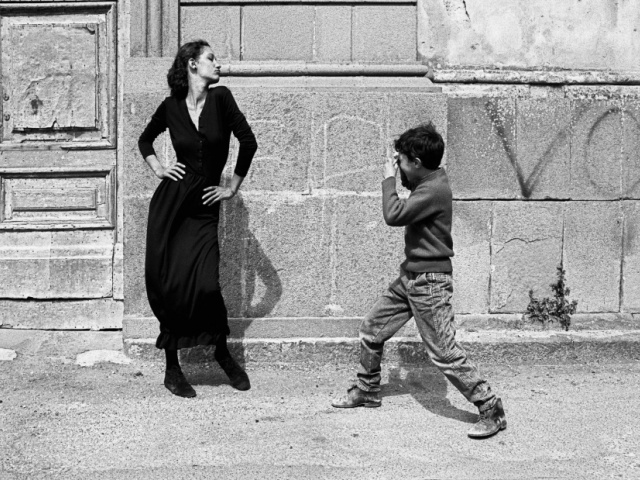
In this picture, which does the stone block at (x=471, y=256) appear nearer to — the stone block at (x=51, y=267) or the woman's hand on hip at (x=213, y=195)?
the woman's hand on hip at (x=213, y=195)

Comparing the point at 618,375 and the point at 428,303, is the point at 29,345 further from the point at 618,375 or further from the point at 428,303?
the point at 618,375

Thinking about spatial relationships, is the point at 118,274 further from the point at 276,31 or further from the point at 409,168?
the point at 409,168

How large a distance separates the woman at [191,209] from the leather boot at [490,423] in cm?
156

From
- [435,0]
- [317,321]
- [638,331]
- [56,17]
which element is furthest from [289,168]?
[638,331]

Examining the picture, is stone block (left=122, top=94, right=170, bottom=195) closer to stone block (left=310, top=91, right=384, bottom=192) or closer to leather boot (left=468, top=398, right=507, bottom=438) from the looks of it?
stone block (left=310, top=91, right=384, bottom=192)

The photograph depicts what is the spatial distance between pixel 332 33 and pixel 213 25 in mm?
774

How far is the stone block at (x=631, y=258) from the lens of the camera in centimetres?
624

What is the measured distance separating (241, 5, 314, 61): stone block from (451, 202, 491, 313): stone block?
1.48 m

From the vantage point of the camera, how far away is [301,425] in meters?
4.82

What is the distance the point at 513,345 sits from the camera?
5988 millimetres

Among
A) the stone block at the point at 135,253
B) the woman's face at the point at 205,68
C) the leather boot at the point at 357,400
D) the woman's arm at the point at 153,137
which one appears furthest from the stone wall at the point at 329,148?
the leather boot at the point at 357,400

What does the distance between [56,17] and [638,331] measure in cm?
457

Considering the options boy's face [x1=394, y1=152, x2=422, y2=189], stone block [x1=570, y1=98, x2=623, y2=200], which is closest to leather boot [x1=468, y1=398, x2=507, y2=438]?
boy's face [x1=394, y1=152, x2=422, y2=189]

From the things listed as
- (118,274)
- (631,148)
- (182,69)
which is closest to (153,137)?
(182,69)
